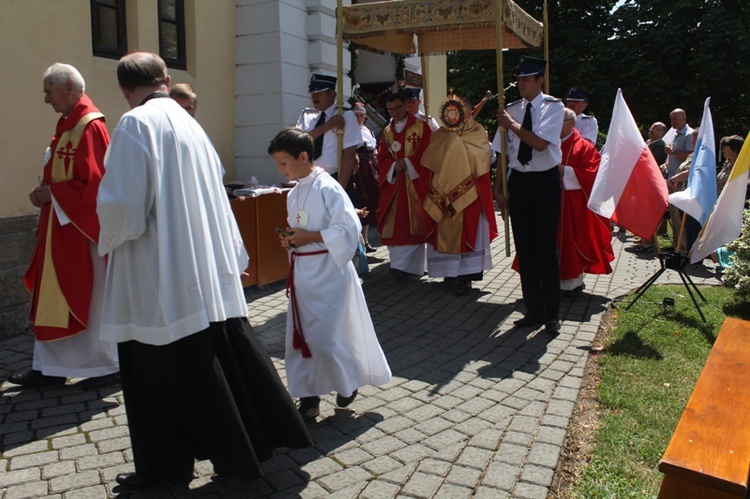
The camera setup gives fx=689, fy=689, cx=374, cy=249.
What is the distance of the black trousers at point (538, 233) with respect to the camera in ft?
19.3

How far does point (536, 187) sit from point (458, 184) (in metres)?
1.46

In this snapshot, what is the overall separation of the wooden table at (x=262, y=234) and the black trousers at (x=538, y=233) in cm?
271

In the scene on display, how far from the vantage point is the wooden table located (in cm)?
719

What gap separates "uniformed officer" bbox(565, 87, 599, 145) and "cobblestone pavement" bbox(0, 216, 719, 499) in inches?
174

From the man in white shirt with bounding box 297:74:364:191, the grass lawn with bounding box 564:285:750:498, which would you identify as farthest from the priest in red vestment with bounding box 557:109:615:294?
the man in white shirt with bounding box 297:74:364:191

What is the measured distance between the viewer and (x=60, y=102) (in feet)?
15.0

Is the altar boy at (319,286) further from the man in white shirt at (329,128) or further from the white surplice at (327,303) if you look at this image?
the man in white shirt at (329,128)

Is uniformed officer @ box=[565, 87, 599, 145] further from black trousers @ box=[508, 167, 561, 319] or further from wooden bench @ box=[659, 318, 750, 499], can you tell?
wooden bench @ box=[659, 318, 750, 499]

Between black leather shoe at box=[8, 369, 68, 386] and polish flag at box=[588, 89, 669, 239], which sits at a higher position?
polish flag at box=[588, 89, 669, 239]

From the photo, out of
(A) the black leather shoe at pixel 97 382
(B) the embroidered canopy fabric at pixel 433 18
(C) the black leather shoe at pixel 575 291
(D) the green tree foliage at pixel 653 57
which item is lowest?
(A) the black leather shoe at pixel 97 382

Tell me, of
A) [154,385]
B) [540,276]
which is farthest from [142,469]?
[540,276]

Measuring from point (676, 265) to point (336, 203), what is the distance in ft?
12.5

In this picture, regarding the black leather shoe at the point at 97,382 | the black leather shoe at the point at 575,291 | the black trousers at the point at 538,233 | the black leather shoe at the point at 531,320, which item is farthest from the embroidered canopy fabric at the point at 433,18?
the black leather shoe at the point at 97,382

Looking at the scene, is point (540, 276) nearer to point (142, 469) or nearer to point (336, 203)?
point (336, 203)
